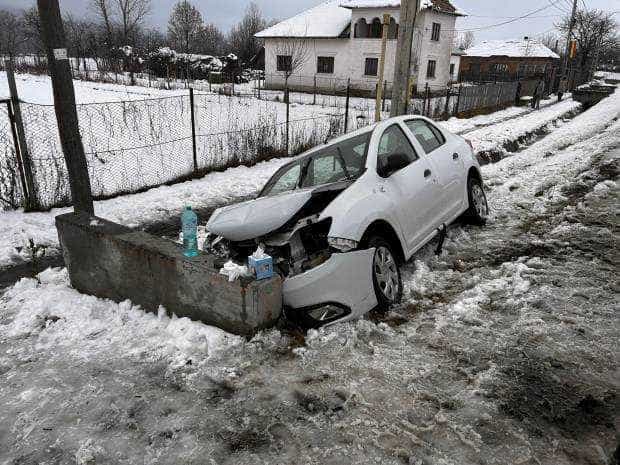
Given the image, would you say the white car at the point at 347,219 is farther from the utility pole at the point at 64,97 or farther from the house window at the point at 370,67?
the house window at the point at 370,67

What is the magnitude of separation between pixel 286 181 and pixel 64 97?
2.54 meters

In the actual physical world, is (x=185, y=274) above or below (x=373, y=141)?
below

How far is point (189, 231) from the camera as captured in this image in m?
4.17

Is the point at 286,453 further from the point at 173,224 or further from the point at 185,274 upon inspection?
the point at 173,224

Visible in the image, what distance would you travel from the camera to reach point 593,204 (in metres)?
7.44

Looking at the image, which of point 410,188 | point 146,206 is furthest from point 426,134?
point 146,206

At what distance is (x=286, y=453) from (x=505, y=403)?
1.54 meters

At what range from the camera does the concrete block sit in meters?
3.90

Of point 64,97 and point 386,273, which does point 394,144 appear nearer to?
point 386,273

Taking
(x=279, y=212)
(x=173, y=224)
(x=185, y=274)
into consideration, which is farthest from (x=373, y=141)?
(x=173, y=224)

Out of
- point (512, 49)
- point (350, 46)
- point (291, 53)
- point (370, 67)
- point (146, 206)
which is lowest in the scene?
point (146, 206)

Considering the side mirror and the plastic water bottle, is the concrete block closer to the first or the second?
the plastic water bottle

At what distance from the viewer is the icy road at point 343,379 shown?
2920 millimetres

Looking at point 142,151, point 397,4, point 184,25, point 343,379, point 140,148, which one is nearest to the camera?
point 343,379
